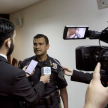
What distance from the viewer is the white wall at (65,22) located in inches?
84.8

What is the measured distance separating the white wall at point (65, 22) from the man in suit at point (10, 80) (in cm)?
146

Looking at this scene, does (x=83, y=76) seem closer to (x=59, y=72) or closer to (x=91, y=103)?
(x=59, y=72)

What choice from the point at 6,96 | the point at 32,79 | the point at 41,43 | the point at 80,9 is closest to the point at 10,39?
the point at 6,96

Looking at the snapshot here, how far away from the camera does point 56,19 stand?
2904mm

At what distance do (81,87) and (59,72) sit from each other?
40.5 inches

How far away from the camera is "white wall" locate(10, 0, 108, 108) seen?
84.8 inches

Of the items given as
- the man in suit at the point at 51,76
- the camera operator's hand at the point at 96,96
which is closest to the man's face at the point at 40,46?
the man in suit at the point at 51,76

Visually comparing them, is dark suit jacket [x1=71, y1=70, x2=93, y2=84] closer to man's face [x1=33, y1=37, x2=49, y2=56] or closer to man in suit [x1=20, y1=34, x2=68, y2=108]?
man in suit [x1=20, y1=34, x2=68, y2=108]

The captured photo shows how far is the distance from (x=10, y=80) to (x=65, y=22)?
2001mm

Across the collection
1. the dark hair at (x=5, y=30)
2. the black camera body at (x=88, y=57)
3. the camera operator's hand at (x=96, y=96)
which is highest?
the dark hair at (x=5, y=30)

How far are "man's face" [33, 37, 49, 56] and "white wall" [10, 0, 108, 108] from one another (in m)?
0.85

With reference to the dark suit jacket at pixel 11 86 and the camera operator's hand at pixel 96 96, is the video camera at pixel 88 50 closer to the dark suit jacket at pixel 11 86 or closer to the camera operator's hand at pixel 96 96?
the camera operator's hand at pixel 96 96

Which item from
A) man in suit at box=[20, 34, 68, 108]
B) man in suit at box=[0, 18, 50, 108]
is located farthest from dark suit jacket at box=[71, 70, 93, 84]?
man in suit at box=[20, 34, 68, 108]

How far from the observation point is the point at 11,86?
0.90 m
